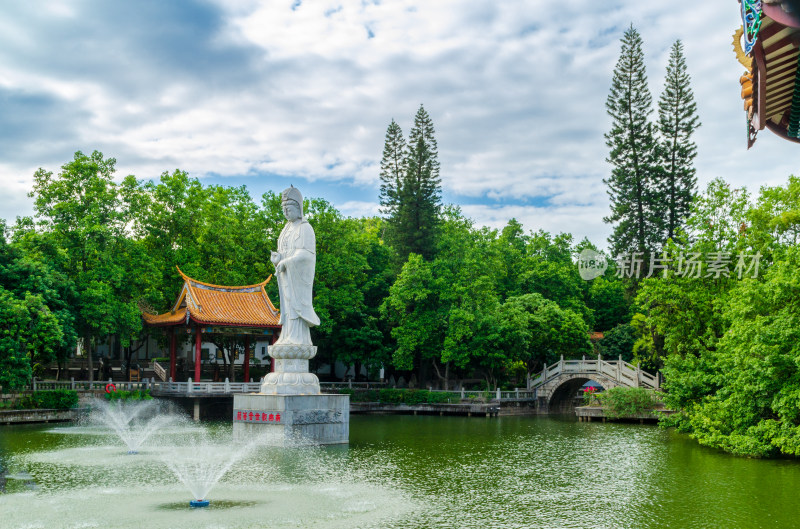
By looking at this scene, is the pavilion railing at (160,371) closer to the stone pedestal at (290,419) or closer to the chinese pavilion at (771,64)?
the stone pedestal at (290,419)

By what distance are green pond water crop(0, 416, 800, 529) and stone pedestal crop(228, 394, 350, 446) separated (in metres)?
0.47

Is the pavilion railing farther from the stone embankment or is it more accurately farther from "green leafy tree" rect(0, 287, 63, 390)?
"green leafy tree" rect(0, 287, 63, 390)

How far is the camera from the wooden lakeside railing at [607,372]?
29172 millimetres

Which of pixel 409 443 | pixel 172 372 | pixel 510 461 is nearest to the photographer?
pixel 510 461

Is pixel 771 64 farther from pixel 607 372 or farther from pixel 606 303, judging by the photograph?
pixel 606 303

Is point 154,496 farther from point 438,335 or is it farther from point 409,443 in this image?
point 438,335

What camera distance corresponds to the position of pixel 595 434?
21188 mm

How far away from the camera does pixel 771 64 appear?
6465 mm

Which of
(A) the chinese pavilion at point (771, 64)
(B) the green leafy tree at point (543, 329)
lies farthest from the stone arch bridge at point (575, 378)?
(A) the chinese pavilion at point (771, 64)

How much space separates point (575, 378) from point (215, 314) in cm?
1580

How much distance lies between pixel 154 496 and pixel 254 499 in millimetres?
1395

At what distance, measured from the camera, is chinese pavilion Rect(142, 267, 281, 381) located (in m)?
27.0

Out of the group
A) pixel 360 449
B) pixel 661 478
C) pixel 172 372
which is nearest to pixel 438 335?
pixel 172 372

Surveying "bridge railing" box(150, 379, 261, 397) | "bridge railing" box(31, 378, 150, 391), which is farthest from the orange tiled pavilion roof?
"bridge railing" box(31, 378, 150, 391)
